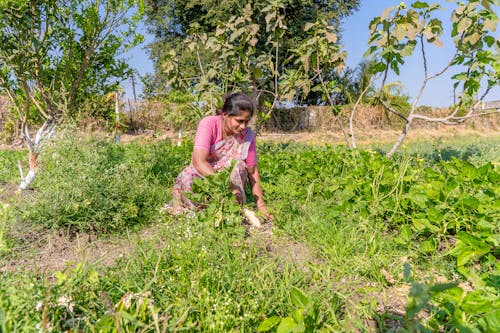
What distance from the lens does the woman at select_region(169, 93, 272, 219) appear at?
301 centimetres

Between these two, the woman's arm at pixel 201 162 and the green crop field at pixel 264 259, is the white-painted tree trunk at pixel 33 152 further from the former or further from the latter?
the woman's arm at pixel 201 162

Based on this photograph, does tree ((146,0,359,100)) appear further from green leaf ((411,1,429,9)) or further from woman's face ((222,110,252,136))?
woman's face ((222,110,252,136))

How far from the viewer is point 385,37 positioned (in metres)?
4.27

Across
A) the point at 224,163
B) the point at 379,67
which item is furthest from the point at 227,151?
the point at 379,67

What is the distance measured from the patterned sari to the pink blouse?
2.1 inches

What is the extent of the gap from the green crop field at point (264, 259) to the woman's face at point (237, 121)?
0.73 meters

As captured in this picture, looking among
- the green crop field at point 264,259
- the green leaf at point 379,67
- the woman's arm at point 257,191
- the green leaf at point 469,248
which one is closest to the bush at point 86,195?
the green crop field at point 264,259

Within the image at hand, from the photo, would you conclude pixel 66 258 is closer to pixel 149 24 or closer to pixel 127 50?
pixel 127 50

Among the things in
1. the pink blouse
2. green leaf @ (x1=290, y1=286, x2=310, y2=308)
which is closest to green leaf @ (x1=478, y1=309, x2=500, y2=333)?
green leaf @ (x1=290, y1=286, x2=310, y2=308)

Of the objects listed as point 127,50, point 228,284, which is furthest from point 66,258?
point 127,50

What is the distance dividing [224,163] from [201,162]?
312mm

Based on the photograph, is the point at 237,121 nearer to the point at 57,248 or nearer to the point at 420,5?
the point at 57,248

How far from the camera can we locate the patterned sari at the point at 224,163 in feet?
10.3

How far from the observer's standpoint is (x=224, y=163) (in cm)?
329
